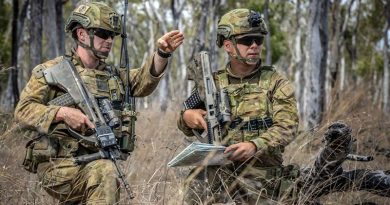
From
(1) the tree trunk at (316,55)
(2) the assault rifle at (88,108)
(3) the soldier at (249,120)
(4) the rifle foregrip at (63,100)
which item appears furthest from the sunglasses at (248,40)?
(1) the tree trunk at (316,55)

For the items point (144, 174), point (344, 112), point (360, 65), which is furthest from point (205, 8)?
point (360, 65)

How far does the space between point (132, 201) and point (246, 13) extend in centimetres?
131

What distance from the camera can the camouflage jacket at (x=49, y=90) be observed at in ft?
11.5

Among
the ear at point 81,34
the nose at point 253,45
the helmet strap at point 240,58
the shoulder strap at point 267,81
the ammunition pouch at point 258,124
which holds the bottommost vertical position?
the ammunition pouch at point 258,124

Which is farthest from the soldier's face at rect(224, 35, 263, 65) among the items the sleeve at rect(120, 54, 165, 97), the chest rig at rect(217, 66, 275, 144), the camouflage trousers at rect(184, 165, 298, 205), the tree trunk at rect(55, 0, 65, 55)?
the tree trunk at rect(55, 0, 65, 55)

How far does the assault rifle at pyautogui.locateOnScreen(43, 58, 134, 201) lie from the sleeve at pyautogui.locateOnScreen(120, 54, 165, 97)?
291 millimetres

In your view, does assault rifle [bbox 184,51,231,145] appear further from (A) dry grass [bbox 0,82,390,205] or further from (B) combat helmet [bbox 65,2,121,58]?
(B) combat helmet [bbox 65,2,121,58]

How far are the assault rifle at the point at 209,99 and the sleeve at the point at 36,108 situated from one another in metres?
0.83

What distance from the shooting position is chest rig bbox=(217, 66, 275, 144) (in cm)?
371

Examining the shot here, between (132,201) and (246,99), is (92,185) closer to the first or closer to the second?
(132,201)

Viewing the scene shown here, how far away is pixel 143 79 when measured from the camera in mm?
3838

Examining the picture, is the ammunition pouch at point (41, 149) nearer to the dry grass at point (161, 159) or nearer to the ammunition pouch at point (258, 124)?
the dry grass at point (161, 159)

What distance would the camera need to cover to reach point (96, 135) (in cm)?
350

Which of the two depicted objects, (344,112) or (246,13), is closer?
(246,13)
